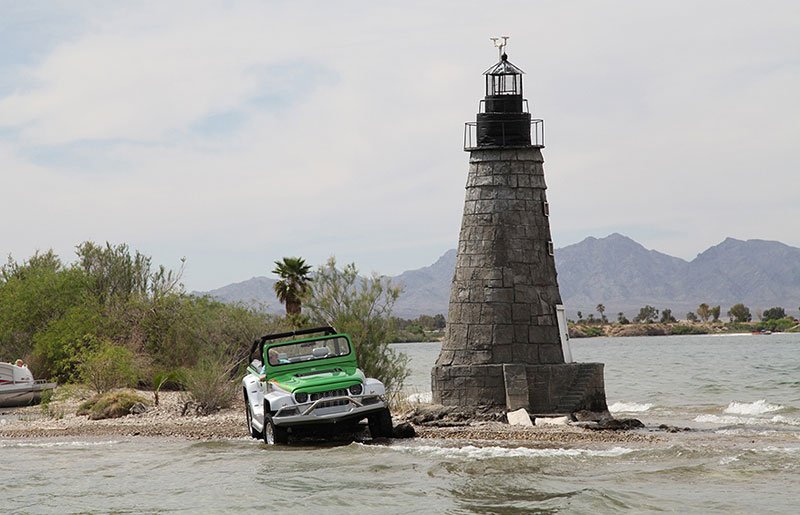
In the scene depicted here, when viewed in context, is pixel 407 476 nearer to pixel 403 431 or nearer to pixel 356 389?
pixel 356 389

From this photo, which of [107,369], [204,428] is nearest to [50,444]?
[204,428]

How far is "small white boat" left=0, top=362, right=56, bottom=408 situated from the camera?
32438 millimetres

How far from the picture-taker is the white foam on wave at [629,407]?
112ft

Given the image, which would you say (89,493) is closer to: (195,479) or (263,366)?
(195,479)

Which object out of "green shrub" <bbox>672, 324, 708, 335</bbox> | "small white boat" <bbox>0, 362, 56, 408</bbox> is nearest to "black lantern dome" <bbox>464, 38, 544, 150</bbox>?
"small white boat" <bbox>0, 362, 56, 408</bbox>

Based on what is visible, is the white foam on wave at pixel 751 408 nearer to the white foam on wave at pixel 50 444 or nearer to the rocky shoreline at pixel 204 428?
the rocky shoreline at pixel 204 428

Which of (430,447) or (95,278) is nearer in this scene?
(430,447)

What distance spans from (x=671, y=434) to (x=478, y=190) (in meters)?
7.07

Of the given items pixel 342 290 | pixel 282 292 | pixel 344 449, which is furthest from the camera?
pixel 282 292

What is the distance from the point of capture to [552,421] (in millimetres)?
25000

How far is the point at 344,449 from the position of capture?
2055 cm

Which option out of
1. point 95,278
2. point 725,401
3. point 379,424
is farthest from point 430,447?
point 95,278

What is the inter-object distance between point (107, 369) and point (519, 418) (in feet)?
41.4

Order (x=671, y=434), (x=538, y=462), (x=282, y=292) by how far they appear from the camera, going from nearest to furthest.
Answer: (x=538, y=462) < (x=671, y=434) < (x=282, y=292)
